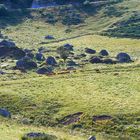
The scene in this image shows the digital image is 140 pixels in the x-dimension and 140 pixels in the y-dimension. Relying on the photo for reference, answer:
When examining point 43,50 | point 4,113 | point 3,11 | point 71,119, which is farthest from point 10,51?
point 3,11

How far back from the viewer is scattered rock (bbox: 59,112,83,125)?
224 ft

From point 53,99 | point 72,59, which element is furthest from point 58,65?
point 53,99

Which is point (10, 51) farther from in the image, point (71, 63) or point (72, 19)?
point (72, 19)

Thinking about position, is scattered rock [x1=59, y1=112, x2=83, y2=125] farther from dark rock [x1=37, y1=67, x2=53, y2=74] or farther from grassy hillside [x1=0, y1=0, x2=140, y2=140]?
dark rock [x1=37, y1=67, x2=53, y2=74]

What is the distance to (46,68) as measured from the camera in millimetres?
103000

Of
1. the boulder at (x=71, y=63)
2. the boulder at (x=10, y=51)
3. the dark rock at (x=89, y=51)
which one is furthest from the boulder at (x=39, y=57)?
the dark rock at (x=89, y=51)

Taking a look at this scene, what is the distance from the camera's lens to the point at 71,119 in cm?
6906

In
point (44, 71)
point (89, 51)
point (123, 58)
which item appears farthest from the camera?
point (89, 51)

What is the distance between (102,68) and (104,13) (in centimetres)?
8587

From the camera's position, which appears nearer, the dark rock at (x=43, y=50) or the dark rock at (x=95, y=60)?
the dark rock at (x=95, y=60)

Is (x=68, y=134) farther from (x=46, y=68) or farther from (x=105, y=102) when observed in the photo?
(x=46, y=68)

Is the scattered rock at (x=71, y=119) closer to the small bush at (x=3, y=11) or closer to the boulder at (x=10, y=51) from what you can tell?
the boulder at (x=10, y=51)

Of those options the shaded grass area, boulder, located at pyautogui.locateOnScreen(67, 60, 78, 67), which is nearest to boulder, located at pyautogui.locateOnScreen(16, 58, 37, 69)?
boulder, located at pyautogui.locateOnScreen(67, 60, 78, 67)

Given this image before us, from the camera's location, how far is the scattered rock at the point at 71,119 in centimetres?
6835
